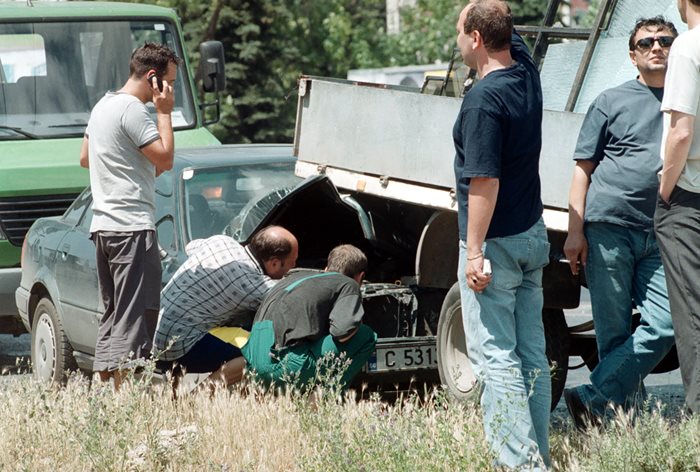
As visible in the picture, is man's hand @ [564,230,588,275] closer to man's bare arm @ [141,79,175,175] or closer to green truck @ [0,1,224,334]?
man's bare arm @ [141,79,175,175]

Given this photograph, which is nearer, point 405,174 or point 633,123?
point 633,123

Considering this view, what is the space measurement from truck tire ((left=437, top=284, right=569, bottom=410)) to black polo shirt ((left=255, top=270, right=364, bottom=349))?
60cm

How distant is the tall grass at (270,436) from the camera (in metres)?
4.83

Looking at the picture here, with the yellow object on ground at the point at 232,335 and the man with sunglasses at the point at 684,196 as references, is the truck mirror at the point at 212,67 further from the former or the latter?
the man with sunglasses at the point at 684,196

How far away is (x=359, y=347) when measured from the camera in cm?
656

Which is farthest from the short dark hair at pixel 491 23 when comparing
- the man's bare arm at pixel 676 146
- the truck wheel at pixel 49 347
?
the truck wheel at pixel 49 347

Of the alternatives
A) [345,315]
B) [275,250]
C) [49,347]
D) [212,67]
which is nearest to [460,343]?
[345,315]

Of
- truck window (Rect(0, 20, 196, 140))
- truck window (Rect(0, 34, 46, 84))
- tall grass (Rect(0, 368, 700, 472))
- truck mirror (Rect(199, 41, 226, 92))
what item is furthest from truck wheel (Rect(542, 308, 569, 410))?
truck mirror (Rect(199, 41, 226, 92))

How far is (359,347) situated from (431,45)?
86.6ft

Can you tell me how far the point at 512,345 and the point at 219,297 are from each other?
237 centimetres

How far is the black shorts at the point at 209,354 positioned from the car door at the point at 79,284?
103cm

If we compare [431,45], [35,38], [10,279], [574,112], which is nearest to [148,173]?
[574,112]

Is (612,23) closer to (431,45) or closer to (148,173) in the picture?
(148,173)

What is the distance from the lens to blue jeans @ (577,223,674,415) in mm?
5859
